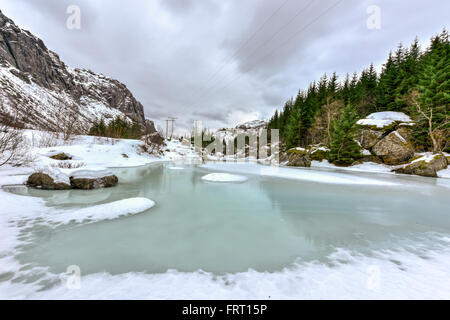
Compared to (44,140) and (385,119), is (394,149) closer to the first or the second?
(385,119)

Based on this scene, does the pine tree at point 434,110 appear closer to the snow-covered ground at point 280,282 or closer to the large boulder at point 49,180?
the snow-covered ground at point 280,282

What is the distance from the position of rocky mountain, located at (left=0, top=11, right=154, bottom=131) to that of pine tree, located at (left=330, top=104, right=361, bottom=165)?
45.3 meters

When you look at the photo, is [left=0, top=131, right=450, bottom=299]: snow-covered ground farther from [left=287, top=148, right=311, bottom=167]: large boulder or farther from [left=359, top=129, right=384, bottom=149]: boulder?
[left=359, top=129, right=384, bottom=149]: boulder

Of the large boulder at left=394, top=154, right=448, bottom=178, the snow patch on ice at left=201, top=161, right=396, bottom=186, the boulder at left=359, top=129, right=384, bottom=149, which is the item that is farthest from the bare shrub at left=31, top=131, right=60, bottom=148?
the boulder at left=359, top=129, right=384, bottom=149

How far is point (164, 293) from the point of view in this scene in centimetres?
193

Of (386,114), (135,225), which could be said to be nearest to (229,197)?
(135,225)

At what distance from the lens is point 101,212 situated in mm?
4547

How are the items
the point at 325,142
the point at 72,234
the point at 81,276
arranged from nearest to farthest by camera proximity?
the point at 81,276
the point at 72,234
the point at 325,142

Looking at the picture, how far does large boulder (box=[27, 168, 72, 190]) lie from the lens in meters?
7.01

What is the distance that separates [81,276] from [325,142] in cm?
3605

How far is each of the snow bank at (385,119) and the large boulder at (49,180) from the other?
111ft

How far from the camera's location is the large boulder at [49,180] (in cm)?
701

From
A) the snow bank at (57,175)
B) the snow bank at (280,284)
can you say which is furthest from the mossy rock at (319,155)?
the snow bank at (57,175)

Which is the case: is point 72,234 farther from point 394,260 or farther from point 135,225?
point 394,260
